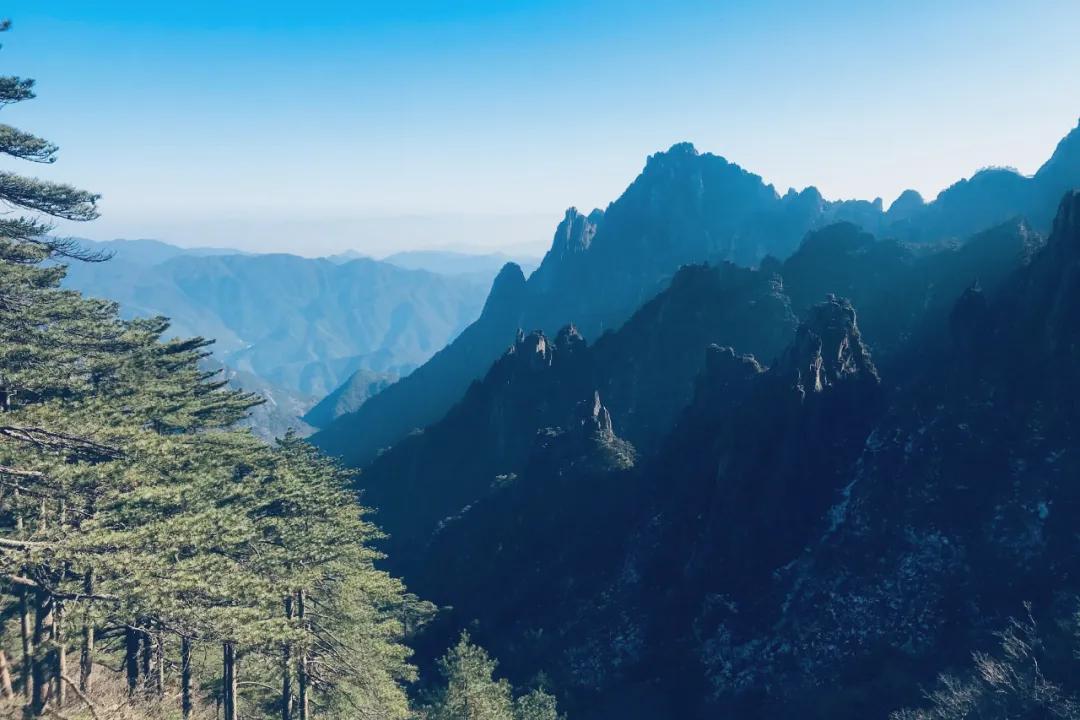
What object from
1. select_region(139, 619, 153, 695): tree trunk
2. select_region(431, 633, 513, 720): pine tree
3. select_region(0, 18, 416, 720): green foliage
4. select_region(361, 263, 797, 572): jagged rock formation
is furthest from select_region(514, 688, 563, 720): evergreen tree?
select_region(361, 263, 797, 572): jagged rock formation

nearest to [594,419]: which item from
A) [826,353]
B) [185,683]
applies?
[826,353]

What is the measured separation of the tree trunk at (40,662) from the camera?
22052 millimetres

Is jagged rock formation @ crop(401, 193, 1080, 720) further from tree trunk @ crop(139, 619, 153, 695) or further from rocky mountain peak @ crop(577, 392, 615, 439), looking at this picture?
tree trunk @ crop(139, 619, 153, 695)

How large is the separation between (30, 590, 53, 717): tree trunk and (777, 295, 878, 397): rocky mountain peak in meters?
54.8

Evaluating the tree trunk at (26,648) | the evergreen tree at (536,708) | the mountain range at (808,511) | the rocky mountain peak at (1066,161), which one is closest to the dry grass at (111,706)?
the tree trunk at (26,648)

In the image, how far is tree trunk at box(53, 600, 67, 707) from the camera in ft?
64.8

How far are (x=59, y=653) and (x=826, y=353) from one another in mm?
59359

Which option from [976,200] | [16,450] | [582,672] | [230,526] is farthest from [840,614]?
[976,200]

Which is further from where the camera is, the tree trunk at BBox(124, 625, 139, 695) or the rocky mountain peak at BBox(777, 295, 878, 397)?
the rocky mountain peak at BBox(777, 295, 878, 397)

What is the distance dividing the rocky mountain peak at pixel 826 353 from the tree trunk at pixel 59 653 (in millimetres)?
54046

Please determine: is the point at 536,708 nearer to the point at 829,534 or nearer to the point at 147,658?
the point at 147,658

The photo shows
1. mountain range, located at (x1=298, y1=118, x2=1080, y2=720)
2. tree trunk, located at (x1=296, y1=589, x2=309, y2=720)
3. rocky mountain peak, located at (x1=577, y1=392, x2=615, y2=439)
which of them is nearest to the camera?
tree trunk, located at (x1=296, y1=589, x2=309, y2=720)

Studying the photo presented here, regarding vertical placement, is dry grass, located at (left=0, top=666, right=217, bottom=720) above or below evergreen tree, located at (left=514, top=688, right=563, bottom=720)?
above

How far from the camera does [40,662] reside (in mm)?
24016
